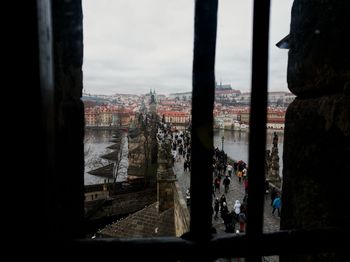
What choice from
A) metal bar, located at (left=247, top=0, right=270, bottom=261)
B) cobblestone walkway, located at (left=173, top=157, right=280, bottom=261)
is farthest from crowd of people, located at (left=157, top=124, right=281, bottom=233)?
metal bar, located at (left=247, top=0, right=270, bottom=261)

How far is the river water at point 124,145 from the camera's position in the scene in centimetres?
2762

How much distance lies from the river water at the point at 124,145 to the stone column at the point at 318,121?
2646 mm

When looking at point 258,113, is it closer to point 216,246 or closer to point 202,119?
point 202,119

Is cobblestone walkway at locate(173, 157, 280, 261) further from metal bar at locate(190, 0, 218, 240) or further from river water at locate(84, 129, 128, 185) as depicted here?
river water at locate(84, 129, 128, 185)

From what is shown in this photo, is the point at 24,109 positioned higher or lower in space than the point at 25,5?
lower

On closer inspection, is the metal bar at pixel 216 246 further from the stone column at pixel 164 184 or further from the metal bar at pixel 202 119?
the stone column at pixel 164 184

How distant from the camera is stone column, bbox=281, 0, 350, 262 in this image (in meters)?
1.22

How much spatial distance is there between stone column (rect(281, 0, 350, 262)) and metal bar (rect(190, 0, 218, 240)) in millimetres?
539

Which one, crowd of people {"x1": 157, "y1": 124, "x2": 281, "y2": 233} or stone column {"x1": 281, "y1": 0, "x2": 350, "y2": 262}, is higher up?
stone column {"x1": 281, "y1": 0, "x2": 350, "y2": 262}

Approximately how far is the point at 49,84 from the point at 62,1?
0.44 metres

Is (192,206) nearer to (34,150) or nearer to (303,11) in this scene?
(34,150)

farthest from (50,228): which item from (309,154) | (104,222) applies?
(104,222)

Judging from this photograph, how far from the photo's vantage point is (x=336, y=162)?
1245 mm

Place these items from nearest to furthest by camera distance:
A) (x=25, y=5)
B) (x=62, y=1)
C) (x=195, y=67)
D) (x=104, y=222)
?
1. (x=25, y=5)
2. (x=195, y=67)
3. (x=62, y=1)
4. (x=104, y=222)
